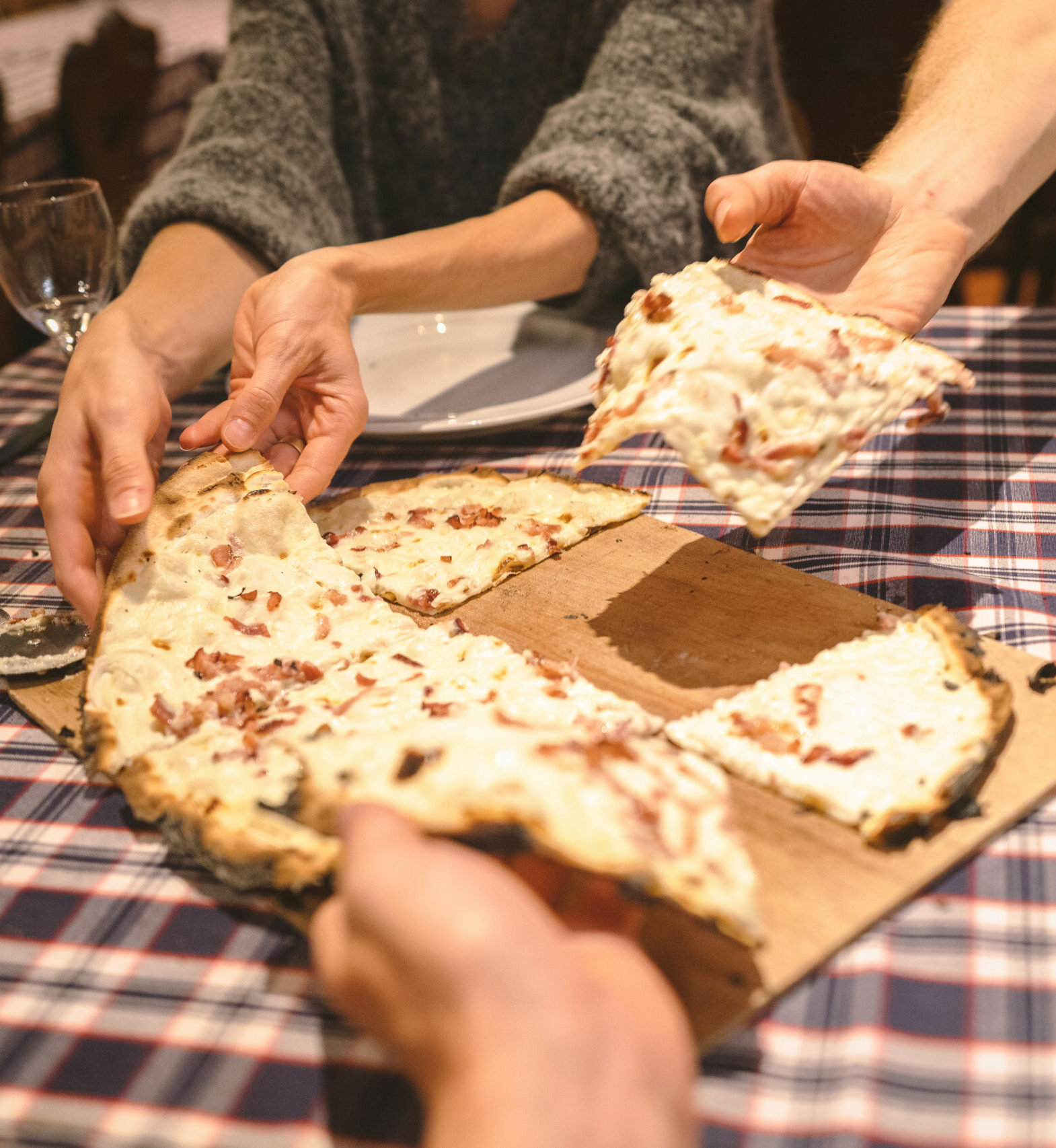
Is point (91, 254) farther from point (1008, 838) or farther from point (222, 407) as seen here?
point (1008, 838)

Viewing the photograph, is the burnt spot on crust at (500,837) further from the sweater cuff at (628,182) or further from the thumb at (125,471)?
the sweater cuff at (628,182)

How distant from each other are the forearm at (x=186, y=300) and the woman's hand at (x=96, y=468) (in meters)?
0.39

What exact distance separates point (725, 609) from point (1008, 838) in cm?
69

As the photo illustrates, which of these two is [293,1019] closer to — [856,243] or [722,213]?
[722,213]

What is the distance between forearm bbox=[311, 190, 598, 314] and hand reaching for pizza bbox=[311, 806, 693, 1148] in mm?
1875

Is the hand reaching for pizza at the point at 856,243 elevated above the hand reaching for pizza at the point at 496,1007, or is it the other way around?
the hand reaching for pizza at the point at 856,243

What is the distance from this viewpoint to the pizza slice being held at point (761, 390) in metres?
1.76

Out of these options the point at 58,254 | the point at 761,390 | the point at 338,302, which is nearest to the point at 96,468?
the point at 338,302

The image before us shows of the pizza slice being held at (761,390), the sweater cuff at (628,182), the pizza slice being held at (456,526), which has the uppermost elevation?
the sweater cuff at (628,182)

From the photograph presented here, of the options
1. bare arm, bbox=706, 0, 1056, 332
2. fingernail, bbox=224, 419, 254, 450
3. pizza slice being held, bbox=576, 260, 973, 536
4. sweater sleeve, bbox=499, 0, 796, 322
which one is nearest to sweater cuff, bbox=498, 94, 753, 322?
sweater sleeve, bbox=499, 0, 796, 322

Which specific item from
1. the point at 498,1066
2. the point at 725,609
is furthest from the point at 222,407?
the point at 498,1066

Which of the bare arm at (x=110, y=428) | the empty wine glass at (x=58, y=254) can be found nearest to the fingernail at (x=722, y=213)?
the bare arm at (x=110, y=428)

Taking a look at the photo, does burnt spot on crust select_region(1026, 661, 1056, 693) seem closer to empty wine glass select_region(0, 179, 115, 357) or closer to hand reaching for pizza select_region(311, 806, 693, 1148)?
hand reaching for pizza select_region(311, 806, 693, 1148)

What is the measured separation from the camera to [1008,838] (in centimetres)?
145
